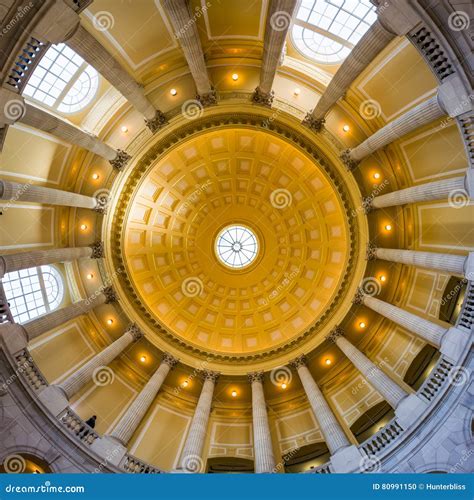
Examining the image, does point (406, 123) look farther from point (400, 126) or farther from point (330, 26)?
point (330, 26)

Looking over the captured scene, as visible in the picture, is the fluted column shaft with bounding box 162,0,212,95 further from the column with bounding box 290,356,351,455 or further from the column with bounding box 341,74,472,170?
the column with bounding box 290,356,351,455

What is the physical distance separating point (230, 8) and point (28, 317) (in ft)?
65.9

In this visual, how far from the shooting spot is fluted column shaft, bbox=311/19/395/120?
1542 centimetres

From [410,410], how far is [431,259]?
23.4 feet

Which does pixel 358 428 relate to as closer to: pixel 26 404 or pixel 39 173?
pixel 26 404

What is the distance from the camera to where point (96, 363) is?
812 inches

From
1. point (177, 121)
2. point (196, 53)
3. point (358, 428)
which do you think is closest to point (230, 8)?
point (196, 53)

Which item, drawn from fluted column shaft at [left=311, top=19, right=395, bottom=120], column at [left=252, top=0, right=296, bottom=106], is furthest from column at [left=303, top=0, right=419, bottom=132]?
column at [left=252, top=0, right=296, bottom=106]

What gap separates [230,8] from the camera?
19.9 meters

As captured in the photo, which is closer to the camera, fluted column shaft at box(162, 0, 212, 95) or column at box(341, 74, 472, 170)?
column at box(341, 74, 472, 170)

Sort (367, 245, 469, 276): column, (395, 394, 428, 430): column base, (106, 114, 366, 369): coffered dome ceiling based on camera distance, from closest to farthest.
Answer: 1. (395, 394, 428, 430): column base
2. (367, 245, 469, 276): column
3. (106, 114, 366, 369): coffered dome ceiling

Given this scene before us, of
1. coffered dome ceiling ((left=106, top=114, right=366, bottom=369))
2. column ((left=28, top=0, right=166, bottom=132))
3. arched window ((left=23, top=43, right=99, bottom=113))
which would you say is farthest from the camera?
coffered dome ceiling ((left=106, top=114, right=366, bottom=369))

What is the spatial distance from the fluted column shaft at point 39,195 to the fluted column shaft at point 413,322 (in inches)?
684

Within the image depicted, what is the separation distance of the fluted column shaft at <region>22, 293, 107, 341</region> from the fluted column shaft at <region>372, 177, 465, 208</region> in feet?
58.6
